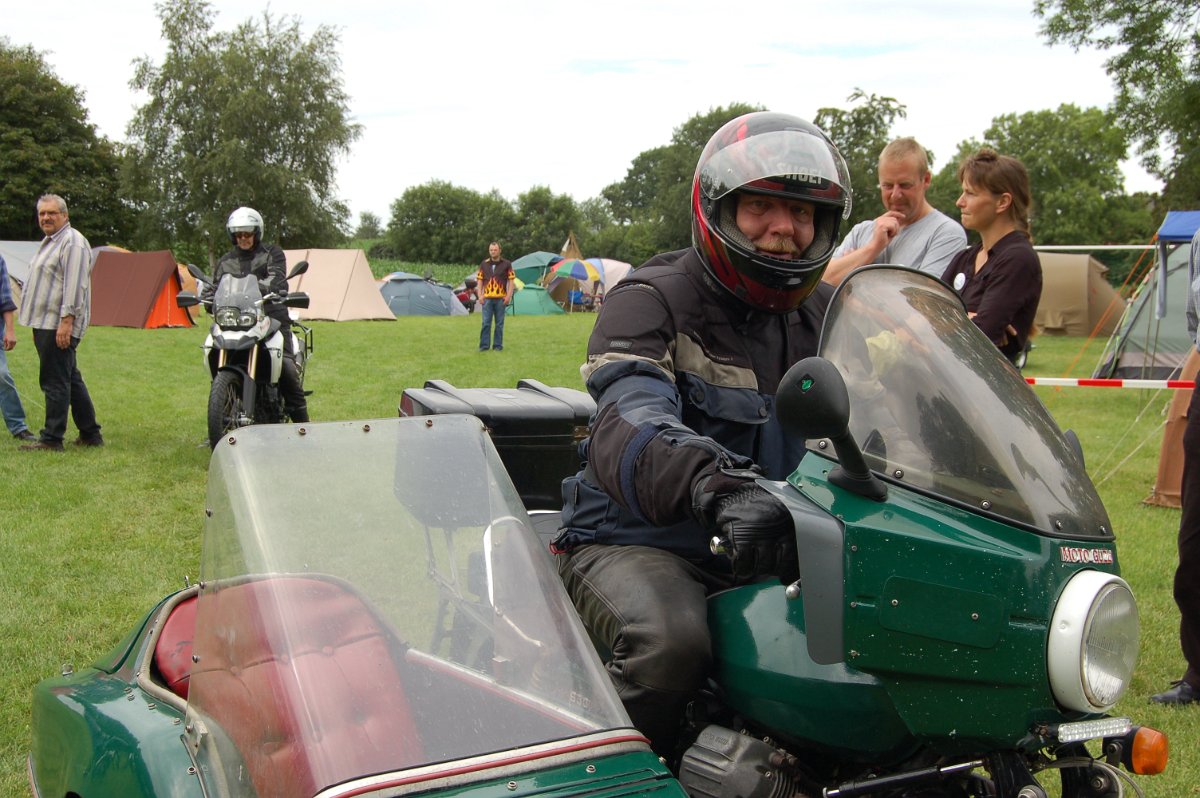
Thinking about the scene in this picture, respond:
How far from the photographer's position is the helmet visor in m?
2.51

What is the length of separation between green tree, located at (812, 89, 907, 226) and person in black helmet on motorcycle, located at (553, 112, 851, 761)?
64.8ft

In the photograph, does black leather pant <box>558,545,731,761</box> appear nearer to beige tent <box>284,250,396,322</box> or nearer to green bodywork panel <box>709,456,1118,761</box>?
green bodywork panel <box>709,456,1118,761</box>

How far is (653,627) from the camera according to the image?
2125 mm

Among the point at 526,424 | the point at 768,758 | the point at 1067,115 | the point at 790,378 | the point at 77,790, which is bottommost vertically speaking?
the point at 77,790

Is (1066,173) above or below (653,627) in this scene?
above

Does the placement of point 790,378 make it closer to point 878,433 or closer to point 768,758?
point 878,433

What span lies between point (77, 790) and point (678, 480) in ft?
4.79

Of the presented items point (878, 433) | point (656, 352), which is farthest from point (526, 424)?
point (878, 433)

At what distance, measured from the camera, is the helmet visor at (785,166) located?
251 cm

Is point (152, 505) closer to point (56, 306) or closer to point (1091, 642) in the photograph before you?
point (56, 306)

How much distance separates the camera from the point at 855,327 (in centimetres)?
212

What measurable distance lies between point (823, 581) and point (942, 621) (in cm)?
20

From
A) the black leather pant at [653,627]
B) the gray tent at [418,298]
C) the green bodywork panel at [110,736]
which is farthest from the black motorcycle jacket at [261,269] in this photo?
the gray tent at [418,298]

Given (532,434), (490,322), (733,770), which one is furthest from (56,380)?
(490,322)
